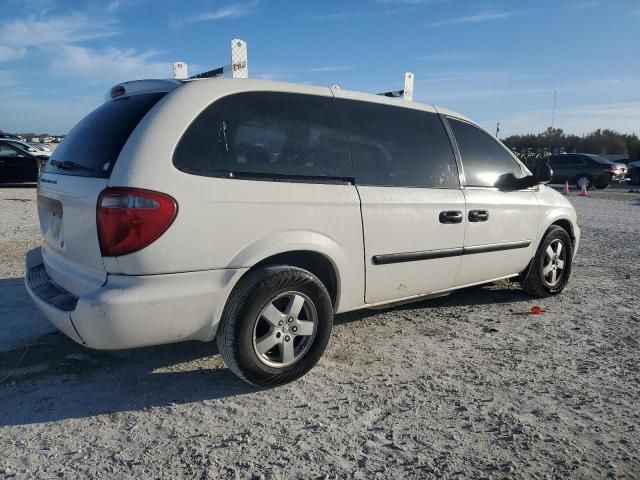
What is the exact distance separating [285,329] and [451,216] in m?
1.65

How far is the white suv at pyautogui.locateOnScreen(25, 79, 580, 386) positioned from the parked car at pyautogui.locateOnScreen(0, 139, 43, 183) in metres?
13.6

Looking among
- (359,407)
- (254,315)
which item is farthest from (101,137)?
(359,407)

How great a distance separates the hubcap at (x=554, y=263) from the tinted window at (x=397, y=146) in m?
1.60

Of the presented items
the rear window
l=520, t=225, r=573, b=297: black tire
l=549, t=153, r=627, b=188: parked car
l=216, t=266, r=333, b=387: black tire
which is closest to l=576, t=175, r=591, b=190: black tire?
l=549, t=153, r=627, b=188: parked car

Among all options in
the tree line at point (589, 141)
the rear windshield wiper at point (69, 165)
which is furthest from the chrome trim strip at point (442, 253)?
the tree line at point (589, 141)

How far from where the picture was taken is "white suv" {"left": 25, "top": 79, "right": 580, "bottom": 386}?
2.61 m

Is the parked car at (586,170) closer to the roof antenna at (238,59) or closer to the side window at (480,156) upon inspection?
the side window at (480,156)

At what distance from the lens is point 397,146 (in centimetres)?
379

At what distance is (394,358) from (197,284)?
60.9 inches

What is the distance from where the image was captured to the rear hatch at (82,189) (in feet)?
8.82

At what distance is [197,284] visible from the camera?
8.95 feet

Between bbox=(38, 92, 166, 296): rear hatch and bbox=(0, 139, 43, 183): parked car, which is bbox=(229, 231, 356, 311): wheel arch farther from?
bbox=(0, 139, 43, 183): parked car

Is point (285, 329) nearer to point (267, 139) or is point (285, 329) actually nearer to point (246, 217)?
point (246, 217)

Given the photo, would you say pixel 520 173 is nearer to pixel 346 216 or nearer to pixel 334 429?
pixel 346 216
